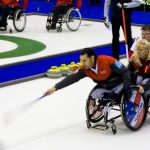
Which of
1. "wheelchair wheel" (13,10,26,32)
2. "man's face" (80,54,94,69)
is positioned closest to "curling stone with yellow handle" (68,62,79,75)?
"man's face" (80,54,94,69)

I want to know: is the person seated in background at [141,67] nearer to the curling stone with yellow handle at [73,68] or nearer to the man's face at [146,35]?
the man's face at [146,35]

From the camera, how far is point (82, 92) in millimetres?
5043

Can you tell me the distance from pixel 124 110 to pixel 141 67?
1.72 feet

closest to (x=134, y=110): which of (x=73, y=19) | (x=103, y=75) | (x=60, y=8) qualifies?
(x=103, y=75)

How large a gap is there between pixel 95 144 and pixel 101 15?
7.45 m

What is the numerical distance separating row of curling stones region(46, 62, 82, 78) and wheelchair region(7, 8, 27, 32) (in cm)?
297

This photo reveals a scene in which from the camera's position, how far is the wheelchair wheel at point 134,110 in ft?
12.0

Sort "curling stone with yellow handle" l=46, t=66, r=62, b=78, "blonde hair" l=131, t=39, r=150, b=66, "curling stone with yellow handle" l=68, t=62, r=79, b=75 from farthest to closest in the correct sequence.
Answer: "curling stone with yellow handle" l=68, t=62, r=79, b=75, "curling stone with yellow handle" l=46, t=66, r=62, b=78, "blonde hair" l=131, t=39, r=150, b=66

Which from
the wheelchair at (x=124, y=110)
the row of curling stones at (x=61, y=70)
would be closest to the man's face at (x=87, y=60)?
the wheelchair at (x=124, y=110)

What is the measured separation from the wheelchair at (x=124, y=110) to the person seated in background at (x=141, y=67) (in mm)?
100

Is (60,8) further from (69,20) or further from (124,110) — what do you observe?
(124,110)

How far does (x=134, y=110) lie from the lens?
3.75m

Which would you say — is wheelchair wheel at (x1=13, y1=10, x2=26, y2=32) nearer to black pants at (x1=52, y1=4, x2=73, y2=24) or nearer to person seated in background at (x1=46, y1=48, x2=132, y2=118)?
black pants at (x1=52, y1=4, x2=73, y2=24)

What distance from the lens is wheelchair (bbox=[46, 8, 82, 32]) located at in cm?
862
